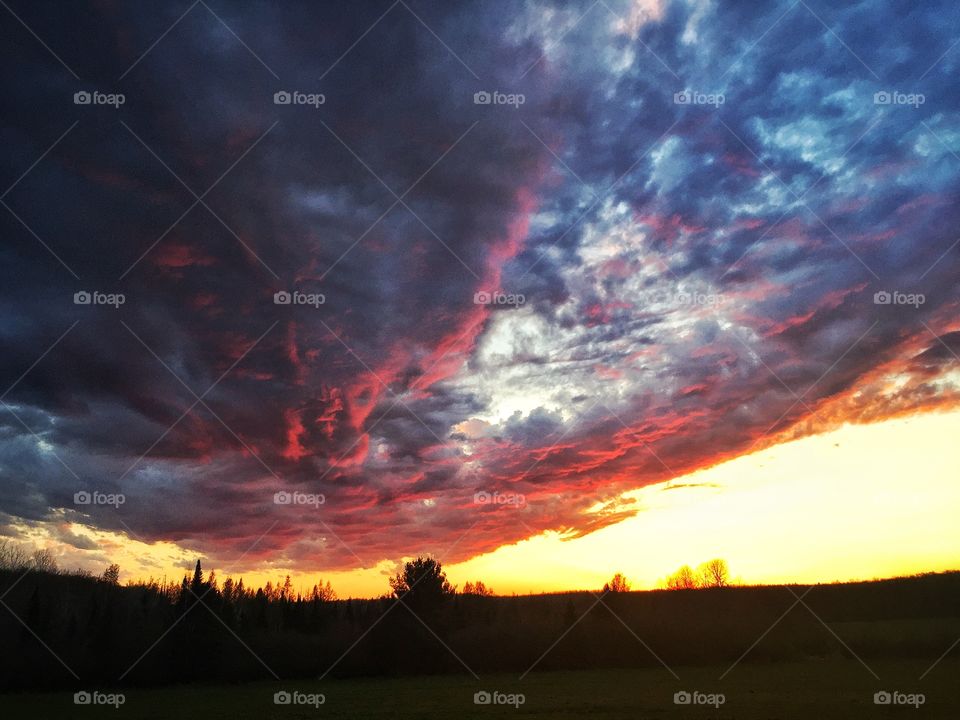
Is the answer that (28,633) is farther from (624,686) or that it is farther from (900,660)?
(900,660)

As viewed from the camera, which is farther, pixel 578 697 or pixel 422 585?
pixel 422 585

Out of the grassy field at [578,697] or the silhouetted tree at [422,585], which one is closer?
the grassy field at [578,697]

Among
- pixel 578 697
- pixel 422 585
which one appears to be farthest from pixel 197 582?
pixel 578 697

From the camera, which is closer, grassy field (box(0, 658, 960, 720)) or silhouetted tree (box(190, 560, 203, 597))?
grassy field (box(0, 658, 960, 720))

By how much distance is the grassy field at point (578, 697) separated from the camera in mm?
31188

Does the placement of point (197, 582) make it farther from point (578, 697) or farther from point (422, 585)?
point (578, 697)

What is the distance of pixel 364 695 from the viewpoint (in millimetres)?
45562

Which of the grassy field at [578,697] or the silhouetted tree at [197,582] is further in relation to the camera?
the silhouetted tree at [197,582]

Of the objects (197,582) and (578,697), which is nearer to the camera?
(578,697)

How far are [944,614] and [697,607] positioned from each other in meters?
36.7

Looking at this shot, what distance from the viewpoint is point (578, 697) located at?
131 ft

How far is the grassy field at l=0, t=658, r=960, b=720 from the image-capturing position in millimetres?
31188

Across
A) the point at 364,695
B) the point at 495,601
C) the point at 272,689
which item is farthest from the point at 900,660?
the point at 272,689

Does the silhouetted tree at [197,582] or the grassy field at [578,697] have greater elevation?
the silhouetted tree at [197,582]
